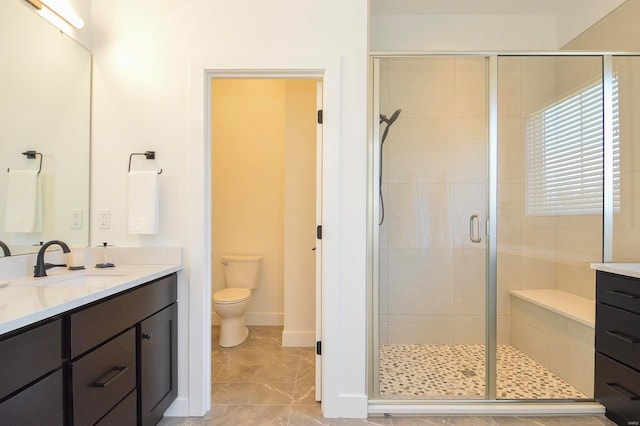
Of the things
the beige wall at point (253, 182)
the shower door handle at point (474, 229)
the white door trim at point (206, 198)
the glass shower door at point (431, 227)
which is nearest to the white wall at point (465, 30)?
the glass shower door at point (431, 227)

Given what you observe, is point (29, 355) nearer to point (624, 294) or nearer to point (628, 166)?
point (624, 294)

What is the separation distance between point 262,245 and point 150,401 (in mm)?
1910

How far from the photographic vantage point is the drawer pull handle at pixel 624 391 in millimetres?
1595

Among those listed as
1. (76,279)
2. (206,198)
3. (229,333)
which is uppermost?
(206,198)

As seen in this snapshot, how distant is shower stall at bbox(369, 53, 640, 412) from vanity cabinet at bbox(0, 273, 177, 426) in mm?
1194

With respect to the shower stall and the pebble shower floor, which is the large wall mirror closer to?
the shower stall

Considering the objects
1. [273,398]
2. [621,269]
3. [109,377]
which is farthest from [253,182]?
[621,269]

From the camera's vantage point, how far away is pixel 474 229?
6.49 feet

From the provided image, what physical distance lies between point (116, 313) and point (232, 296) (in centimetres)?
148

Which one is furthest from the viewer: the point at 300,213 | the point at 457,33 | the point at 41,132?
the point at 300,213

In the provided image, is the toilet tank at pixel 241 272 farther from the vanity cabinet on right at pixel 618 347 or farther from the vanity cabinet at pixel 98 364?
the vanity cabinet on right at pixel 618 347

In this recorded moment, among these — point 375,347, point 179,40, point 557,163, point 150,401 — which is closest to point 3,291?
point 150,401

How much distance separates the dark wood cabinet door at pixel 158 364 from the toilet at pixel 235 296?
34.2 inches

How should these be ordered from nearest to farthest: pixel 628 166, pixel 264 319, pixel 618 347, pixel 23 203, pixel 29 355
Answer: pixel 29 355 < pixel 23 203 < pixel 618 347 < pixel 628 166 < pixel 264 319
